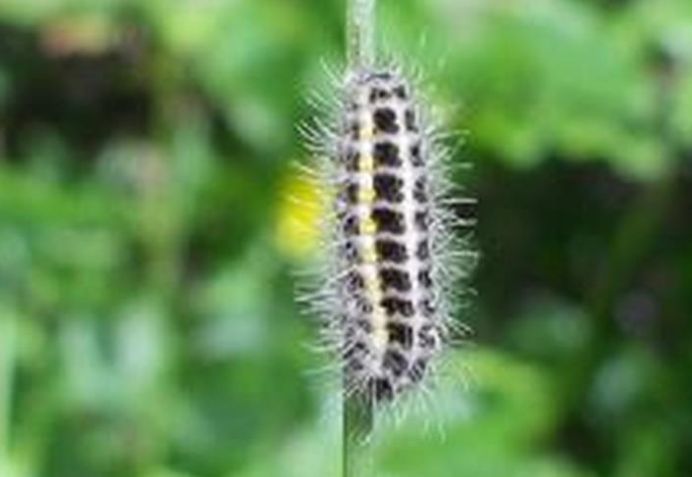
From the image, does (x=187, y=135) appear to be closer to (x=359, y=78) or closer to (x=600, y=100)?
(x=600, y=100)

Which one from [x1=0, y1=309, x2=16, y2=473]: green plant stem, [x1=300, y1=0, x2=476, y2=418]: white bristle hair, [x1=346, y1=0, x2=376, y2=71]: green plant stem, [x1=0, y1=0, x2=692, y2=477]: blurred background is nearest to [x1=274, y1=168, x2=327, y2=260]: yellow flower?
[x1=0, y1=0, x2=692, y2=477]: blurred background

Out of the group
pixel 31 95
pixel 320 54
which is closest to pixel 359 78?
pixel 320 54

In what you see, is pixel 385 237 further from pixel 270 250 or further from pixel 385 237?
pixel 270 250

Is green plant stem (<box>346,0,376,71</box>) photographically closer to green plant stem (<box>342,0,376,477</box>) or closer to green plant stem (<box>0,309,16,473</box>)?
green plant stem (<box>342,0,376,477</box>)

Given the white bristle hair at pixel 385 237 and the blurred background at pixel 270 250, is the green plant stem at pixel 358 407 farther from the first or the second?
the blurred background at pixel 270 250

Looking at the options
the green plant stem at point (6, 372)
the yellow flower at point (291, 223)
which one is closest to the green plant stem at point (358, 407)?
the green plant stem at point (6, 372)

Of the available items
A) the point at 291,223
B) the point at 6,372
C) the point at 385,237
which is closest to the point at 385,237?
the point at 385,237

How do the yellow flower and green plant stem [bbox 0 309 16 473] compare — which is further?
the yellow flower
